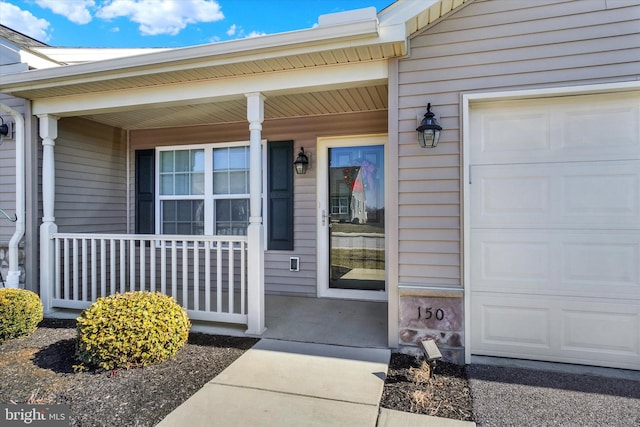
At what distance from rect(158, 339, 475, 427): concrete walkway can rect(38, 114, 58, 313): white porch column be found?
2726 millimetres

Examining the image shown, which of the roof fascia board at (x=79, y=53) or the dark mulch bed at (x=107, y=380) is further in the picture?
the roof fascia board at (x=79, y=53)

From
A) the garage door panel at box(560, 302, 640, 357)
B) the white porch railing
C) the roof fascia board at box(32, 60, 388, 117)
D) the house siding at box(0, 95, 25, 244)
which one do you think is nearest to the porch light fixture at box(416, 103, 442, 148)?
the roof fascia board at box(32, 60, 388, 117)

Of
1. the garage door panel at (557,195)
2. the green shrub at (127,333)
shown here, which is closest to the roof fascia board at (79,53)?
the green shrub at (127,333)

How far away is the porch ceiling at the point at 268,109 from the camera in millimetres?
3795

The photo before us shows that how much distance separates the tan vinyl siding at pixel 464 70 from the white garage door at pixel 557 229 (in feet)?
0.60

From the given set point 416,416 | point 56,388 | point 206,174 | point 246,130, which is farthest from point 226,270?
point 416,416

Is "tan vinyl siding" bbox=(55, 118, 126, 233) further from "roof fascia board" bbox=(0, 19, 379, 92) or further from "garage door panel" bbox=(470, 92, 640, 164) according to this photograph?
"garage door panel" bbox=(470, 92, 640, 164)

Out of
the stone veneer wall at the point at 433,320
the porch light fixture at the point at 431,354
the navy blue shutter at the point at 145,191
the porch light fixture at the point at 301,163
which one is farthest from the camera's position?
the navy blue shutter at the point at 145,191

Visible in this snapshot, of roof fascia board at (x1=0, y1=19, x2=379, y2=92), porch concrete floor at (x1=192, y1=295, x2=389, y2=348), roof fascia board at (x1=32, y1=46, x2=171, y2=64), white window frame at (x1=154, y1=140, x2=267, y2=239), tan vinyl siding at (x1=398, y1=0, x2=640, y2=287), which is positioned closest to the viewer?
tan vinyl siding at (x1=398, y1=0, x2=640, y2=287)

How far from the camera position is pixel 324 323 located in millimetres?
3578

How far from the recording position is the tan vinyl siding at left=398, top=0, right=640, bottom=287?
2621 millimetres

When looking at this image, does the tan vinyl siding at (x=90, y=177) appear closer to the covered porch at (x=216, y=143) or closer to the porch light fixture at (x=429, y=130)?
the covered porch at (x=216, y=143)

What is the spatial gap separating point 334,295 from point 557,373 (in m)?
2.50

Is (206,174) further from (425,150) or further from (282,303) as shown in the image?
(425,150)
